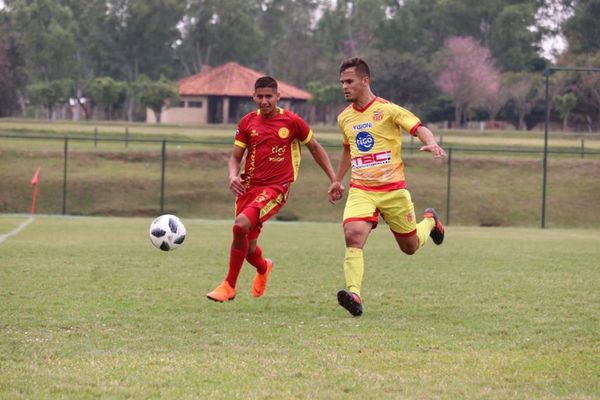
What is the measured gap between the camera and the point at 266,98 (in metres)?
8.89

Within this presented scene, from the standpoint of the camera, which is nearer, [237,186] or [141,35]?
[237,186]

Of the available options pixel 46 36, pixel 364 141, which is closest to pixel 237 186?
pixel 364 141

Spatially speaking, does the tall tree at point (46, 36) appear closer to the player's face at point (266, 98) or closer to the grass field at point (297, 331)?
the grass field at point (297, 331)

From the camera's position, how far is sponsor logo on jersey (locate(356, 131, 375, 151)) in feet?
28.3

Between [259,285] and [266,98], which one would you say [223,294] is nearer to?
[259,285]

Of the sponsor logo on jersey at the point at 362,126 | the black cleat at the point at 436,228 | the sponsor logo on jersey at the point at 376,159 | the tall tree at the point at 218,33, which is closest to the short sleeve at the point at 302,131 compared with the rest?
the sponsor logo on jersey at the point at 362,126

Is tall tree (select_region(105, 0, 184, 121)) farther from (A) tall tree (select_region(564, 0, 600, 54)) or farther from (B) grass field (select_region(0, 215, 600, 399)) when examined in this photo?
(B) grass field (select_region(0, 215, 600, 399))

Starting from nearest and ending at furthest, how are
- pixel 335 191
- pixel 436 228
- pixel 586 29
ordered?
pixel 335 191
pixel 436 228
pixel 586 29

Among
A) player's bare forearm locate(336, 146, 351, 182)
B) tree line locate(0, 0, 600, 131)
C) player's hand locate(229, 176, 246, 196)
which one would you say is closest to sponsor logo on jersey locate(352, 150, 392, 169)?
player's bare forearm locate(336, 146, 351, 182)

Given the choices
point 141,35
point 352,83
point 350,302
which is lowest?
point 350,302

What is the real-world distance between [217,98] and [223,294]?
59.3 meters

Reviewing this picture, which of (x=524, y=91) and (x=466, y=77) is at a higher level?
(x=466, y=77)

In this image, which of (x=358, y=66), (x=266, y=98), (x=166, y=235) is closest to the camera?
(x=358, y=66)

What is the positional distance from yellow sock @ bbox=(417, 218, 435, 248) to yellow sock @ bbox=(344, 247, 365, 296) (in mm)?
1102
